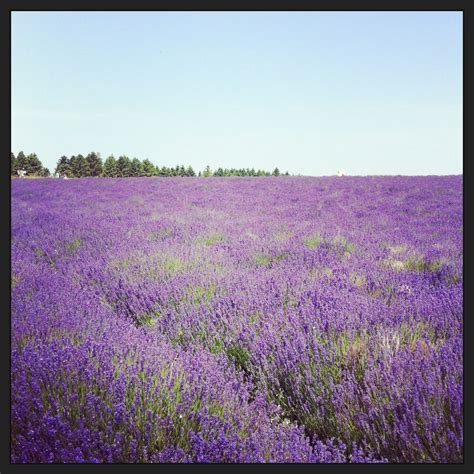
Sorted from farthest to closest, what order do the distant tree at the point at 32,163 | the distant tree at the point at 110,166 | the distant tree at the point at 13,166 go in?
the distant tree at the point at 110,166, the distant tree at the point at 32,163, the distant tree at the point at 13,166

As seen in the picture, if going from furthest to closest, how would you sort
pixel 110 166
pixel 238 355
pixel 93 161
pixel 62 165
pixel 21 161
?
pixel 110 166
pixel 93 161
pixel 62 165
pixel 21 161
pixel 238 355

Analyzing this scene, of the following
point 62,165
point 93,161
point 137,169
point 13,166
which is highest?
point 137,169

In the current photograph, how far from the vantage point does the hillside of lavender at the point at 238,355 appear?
4.69 feet

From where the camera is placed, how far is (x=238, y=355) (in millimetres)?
2117

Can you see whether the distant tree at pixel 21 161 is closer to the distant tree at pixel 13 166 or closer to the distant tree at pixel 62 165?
the distant tree at pixel 13 166

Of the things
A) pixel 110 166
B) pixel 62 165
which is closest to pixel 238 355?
pixel 62 165

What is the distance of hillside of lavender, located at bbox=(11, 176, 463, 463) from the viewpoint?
143 centimetres

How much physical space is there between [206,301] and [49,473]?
1384 mm

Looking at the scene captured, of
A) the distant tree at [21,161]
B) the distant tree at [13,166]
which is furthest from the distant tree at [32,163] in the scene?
the distant tree at [13,166]

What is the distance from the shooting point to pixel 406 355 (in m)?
1.70

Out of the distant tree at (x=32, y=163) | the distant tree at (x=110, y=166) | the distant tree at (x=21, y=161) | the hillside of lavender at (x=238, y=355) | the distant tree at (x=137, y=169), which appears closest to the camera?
the hillside of lavender at (x=238, y=355)

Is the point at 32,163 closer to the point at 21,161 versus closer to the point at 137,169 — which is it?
the point at 21,161

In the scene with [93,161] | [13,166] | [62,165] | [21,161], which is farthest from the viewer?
[93,161]

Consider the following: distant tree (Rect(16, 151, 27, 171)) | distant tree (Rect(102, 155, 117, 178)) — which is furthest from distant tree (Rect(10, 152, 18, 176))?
distant tree (Rect(102, 155, 117, 178))
